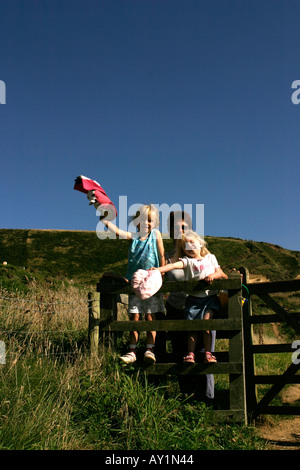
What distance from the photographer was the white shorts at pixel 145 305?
4555 millimetres

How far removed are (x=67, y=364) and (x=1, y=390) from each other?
105 cm

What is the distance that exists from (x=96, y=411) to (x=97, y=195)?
2.17 metres

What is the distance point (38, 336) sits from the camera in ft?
17.3

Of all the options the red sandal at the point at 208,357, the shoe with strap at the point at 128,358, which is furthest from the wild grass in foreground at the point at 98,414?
the red sandal at the point at 208,357

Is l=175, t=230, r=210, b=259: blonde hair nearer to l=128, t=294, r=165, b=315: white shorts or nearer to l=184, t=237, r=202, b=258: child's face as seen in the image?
l=184, t=237, r=202, b=258: child's face

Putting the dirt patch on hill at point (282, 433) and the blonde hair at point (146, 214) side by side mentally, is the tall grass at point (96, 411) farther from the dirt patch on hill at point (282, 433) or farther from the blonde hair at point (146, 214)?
the blonde hair at point (146, 214)

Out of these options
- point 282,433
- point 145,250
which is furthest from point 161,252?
point 282,433

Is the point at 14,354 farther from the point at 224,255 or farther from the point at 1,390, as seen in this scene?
the point at 224,255

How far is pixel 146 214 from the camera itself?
187 inches

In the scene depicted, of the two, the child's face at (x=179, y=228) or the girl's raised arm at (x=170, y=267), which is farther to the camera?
the child's face at (x=179, y=228)

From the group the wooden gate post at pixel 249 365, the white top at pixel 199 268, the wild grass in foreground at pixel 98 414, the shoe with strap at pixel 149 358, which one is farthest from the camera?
the wooden gate post at pixel 249 365

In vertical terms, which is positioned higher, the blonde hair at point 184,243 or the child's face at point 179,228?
the child's face at point 179,228

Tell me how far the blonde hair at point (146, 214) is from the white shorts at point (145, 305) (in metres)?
0.83
